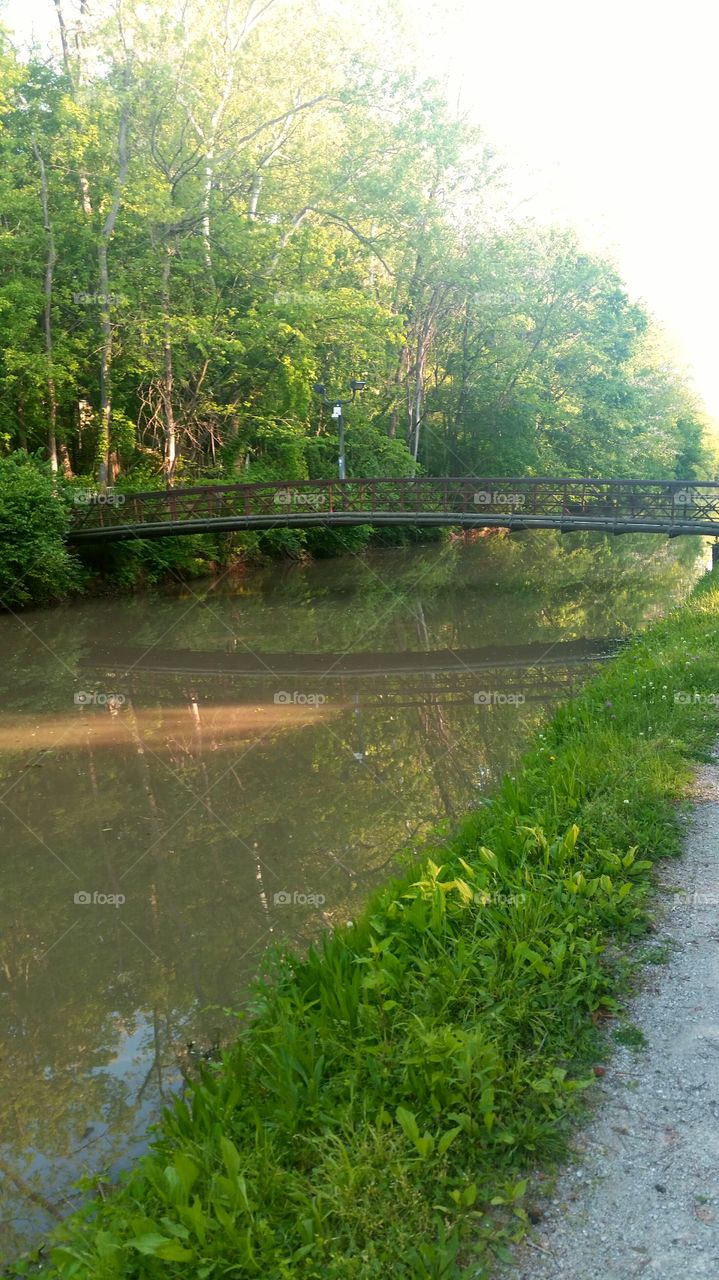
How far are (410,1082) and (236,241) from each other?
26068 mm

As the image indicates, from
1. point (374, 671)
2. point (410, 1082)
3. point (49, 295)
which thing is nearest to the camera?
point (410, 1082)

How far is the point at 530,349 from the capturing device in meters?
38.4

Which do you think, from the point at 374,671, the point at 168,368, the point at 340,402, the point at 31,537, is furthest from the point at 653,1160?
the point at 340,402

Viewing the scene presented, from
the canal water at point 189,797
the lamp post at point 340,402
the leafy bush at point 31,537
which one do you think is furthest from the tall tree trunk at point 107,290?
the lamp post at point 340,402

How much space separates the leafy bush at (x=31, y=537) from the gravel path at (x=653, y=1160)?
1751 cm

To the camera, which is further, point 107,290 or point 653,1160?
point 107,290

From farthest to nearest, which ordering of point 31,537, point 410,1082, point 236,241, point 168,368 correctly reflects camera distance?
point 236,241, point 168,368, point 31,537, point 410,1082

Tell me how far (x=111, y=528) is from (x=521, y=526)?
1124 centimetres

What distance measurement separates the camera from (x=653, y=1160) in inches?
118

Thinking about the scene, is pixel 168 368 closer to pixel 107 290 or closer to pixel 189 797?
pixel 107 290

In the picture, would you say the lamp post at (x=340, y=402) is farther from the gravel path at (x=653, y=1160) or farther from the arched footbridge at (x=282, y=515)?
the gravel path at (x=653, y=1160)

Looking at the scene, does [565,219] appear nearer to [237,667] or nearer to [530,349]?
[530,349]

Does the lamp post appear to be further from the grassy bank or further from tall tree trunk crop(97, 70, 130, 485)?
the grassy bank

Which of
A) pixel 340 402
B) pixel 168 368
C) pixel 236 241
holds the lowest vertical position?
pixel 340 402
